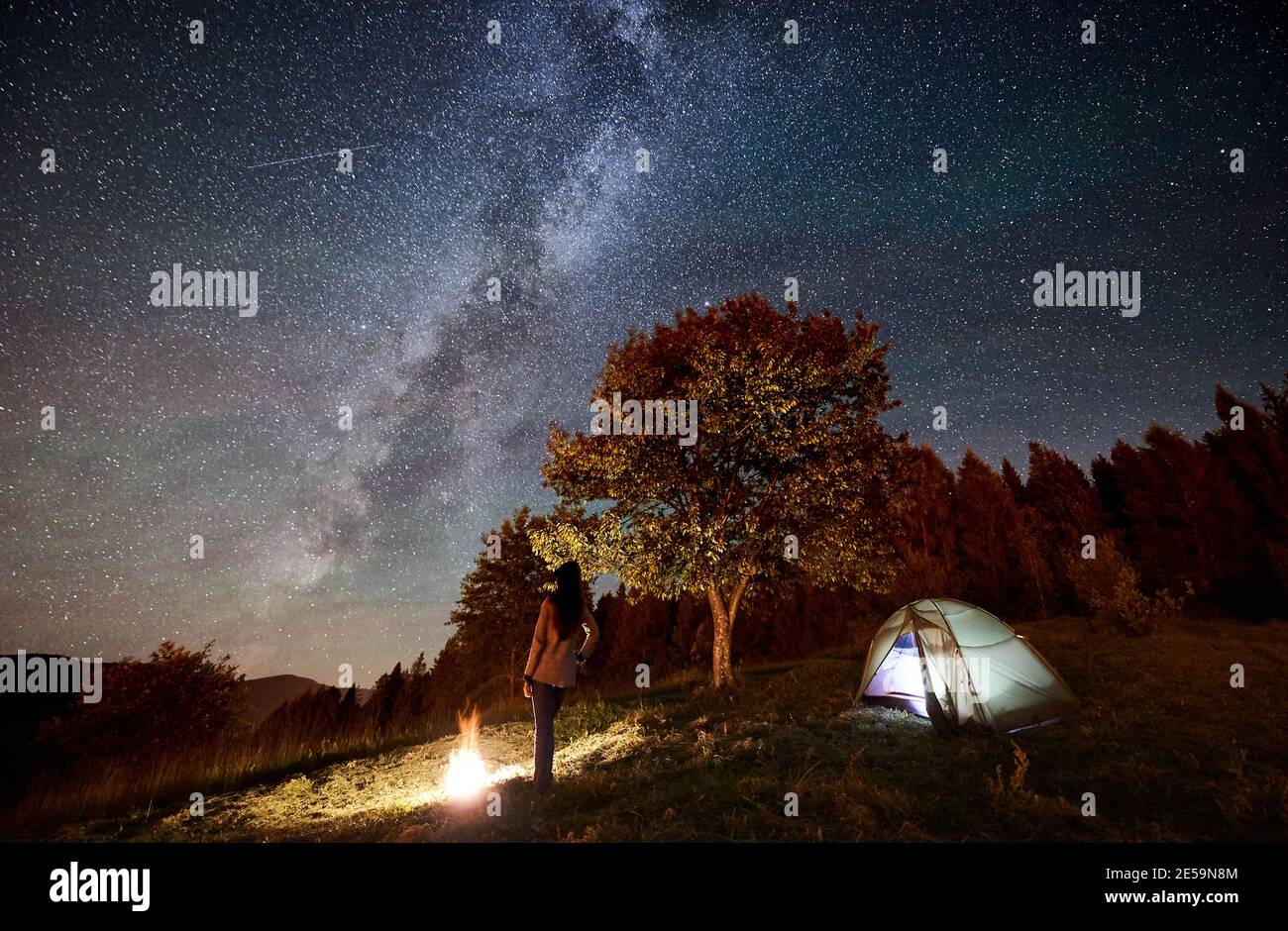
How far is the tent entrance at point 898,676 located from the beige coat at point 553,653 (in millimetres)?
7713

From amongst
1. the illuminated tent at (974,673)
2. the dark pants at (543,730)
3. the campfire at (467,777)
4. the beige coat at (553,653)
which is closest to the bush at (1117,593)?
the illuminated tent at (974,673)

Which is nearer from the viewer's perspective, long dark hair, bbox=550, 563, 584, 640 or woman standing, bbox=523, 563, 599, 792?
woman standing, bbox=523, 563, 599, 792

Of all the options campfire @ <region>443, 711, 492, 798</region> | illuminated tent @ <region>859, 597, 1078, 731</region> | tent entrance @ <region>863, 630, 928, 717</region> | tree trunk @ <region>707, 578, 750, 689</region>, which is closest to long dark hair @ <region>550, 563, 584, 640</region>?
campfire @ <region>443, 711, 492, 798</region>

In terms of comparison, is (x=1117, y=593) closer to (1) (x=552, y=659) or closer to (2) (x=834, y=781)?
(2) (x=834, y=781)

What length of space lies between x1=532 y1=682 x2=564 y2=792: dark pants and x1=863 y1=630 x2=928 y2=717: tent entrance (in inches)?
310

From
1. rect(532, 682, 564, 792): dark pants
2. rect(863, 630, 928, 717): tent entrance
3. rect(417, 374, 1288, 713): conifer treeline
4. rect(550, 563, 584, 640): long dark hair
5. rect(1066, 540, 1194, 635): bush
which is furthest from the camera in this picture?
rect(417, 374, 1288, 713): conifer treeline

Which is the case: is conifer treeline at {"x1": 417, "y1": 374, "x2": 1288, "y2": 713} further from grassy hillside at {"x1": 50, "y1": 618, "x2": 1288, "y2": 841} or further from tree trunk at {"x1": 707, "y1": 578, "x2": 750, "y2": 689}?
grassy hillside at {"x1": 50, "y1": 618, "x2": 1288, "y2": 841}

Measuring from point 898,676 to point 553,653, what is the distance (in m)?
8.84

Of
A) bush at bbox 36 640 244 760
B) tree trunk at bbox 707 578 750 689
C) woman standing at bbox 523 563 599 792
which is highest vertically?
woman standing at bbox 523 563 599 792

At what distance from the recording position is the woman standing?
6.80m

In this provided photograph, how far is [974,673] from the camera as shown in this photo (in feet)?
31.0

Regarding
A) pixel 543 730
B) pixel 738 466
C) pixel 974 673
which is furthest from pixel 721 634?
pixel 543 730

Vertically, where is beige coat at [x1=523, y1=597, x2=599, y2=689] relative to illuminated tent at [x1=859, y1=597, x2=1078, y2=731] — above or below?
above

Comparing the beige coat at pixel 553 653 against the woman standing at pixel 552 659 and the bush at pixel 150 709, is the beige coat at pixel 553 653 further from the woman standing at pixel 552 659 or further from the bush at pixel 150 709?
the bush at pixel 150 709
